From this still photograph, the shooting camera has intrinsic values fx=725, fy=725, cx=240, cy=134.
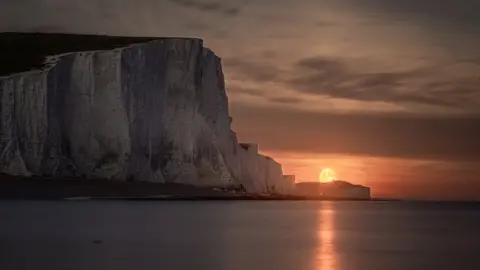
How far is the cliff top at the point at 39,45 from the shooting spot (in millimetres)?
64375

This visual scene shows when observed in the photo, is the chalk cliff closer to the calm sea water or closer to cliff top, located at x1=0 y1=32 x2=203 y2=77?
cliff top, located at x1=0 y1=32 x2=203 y2=77

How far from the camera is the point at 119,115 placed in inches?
2434

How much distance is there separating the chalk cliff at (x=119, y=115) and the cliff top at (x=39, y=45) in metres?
0.82

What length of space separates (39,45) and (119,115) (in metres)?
15.9

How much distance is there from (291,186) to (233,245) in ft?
302

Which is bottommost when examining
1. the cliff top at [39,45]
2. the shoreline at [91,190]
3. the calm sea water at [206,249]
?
the calm sea water at [206,249]

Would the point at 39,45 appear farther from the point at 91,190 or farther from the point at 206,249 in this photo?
the point at 206,249

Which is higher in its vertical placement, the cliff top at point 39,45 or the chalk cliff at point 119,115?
the cliff top at point 39,45

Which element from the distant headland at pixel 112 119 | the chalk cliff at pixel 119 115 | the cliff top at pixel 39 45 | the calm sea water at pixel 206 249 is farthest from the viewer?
the cliff top at pixel 39 45

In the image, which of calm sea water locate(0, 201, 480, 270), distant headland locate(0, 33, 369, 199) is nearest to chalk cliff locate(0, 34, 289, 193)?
distant headland locate(0, 33, 369, 199)

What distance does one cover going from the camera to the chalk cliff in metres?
59.0

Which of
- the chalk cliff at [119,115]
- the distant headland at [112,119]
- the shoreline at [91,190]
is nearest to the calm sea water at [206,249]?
the shoreline at [91,190]

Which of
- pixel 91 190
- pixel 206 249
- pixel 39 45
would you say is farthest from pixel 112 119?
pixel 206 249

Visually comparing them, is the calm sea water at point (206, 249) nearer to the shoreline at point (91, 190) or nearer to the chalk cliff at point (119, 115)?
the shoreline at point (91, 190)
